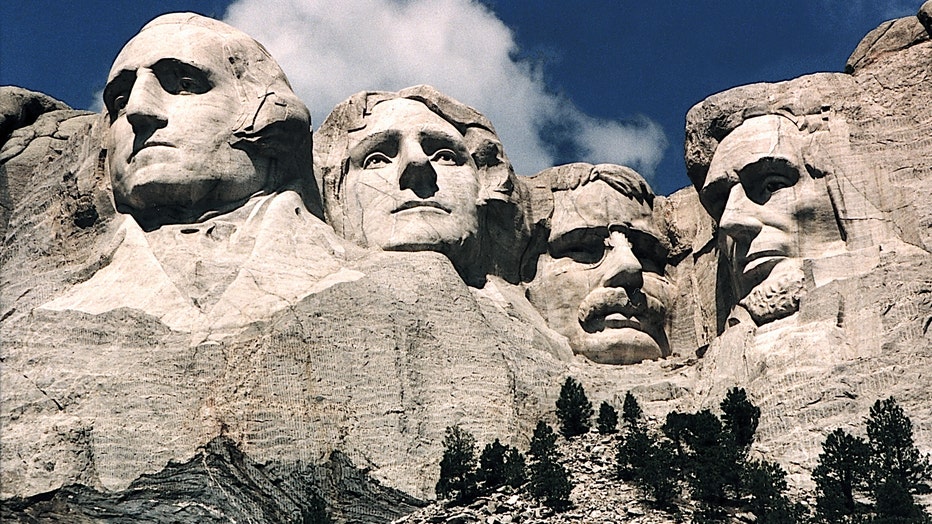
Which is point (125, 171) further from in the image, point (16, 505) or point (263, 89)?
point (16, 505)

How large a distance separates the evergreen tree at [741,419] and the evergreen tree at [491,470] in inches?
95.5

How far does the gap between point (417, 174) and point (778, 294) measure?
163 inches

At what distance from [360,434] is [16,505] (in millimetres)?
3422

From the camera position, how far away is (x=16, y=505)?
23.1m

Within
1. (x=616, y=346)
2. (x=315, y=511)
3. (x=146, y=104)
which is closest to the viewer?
(x=315, y=511)

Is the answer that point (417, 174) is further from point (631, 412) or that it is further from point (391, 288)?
point (631, 412)

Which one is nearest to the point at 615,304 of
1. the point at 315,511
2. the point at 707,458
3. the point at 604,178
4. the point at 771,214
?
the point at 604,178

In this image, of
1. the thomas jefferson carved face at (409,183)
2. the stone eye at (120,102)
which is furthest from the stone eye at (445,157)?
the stone eye at (120,102)

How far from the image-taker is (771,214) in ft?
85.2

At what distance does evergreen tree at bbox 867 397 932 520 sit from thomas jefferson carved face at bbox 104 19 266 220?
23.1ft

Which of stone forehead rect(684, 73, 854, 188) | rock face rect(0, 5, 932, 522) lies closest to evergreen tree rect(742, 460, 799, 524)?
rock face rect(0, 5, 932, 522)

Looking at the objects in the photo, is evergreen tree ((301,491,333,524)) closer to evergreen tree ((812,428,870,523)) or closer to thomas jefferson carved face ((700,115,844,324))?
evergreen tree ((812,428,870,523))

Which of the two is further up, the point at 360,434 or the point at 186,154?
the point at 186,154

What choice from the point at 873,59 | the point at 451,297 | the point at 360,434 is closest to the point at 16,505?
the point at 360,434
